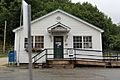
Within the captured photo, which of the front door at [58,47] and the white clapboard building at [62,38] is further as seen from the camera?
the front door at [58,47]

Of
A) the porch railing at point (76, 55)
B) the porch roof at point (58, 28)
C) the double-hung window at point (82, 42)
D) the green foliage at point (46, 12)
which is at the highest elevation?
the green foliage at point (46, 12)

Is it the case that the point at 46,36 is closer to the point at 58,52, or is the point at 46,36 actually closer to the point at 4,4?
the point at 58,52

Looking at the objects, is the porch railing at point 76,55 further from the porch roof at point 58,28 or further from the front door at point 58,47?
the porch roof at point 58,28

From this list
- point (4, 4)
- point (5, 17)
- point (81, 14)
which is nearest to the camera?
point (81, 14)

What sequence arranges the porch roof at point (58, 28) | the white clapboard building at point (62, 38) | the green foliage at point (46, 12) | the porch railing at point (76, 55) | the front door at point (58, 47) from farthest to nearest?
1. the green foliage at point (46, 12)
2. the front door at point (58, 47)
3. the white clapboard building at point (62, 38)
4. the porch roof at point (58, 28)
5. the porch railing at point (76, 55)

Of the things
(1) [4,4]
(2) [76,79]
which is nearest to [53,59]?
(2) [76,79]

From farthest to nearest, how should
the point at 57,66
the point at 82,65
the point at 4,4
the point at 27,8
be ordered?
the point at 4,4
the point at 82,65
the point at 57,66
the point at 27,8

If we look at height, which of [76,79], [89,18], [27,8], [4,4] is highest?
[4,4]

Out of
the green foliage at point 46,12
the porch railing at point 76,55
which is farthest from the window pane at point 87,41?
the green foliage at point 46,12

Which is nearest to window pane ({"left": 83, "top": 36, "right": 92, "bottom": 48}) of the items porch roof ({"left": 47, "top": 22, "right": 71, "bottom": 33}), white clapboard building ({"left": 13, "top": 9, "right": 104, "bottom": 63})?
white clapboard building ({"left": 13, "top": 9, "right": 104, "bottom": 63})

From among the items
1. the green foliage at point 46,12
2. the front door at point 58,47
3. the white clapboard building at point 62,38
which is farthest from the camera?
the green foliage at point 46,12

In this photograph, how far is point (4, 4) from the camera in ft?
249

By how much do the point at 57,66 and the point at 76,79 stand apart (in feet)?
30.8

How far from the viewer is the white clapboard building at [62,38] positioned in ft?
93.0
